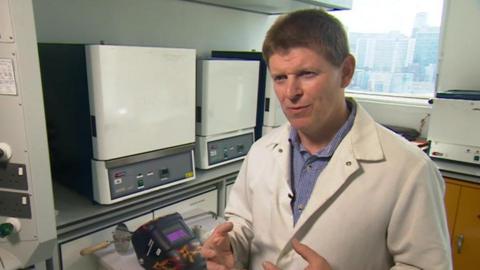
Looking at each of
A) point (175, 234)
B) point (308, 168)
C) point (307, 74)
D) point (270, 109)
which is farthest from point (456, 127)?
point (175, 234)

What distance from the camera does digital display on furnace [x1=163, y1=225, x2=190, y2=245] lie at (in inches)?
48.9

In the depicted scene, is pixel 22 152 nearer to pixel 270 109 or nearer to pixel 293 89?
pixel 293 89

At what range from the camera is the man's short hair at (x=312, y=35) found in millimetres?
842

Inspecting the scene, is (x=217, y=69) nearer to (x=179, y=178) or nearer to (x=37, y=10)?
Answer: (x=179, y=178)

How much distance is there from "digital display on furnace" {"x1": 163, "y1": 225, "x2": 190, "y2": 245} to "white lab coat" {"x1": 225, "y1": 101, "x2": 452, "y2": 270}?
373 mm

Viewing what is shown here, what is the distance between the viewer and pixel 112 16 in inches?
68.2

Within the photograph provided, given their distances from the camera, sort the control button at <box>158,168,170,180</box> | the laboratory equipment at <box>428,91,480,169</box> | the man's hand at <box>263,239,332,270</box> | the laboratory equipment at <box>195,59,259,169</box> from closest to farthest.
Answer: the man's hand at <box>263,239,332,270</box>
the control button at <box>158,168,170,180</box>
the laboratory equipment at <box>195,59,259,169</box>
the laboratory equipment at <box>428,91,480,169</box>

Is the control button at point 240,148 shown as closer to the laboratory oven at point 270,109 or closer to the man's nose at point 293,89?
the laboratory oven at point 270,109

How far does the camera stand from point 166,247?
1.21 m

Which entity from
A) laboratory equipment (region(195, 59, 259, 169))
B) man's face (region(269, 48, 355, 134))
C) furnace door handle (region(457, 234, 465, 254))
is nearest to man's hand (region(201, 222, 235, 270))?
man's face (region(269, 48, 355, 134))

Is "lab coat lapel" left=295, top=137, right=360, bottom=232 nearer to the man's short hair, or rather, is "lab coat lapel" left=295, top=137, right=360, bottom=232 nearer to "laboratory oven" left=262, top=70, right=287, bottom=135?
the man's short hair

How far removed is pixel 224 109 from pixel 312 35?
928 mm

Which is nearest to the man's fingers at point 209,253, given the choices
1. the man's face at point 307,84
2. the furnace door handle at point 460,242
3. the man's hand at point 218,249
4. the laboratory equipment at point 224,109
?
the man's hand at point 218,249

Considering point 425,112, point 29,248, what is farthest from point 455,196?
point 29,248
